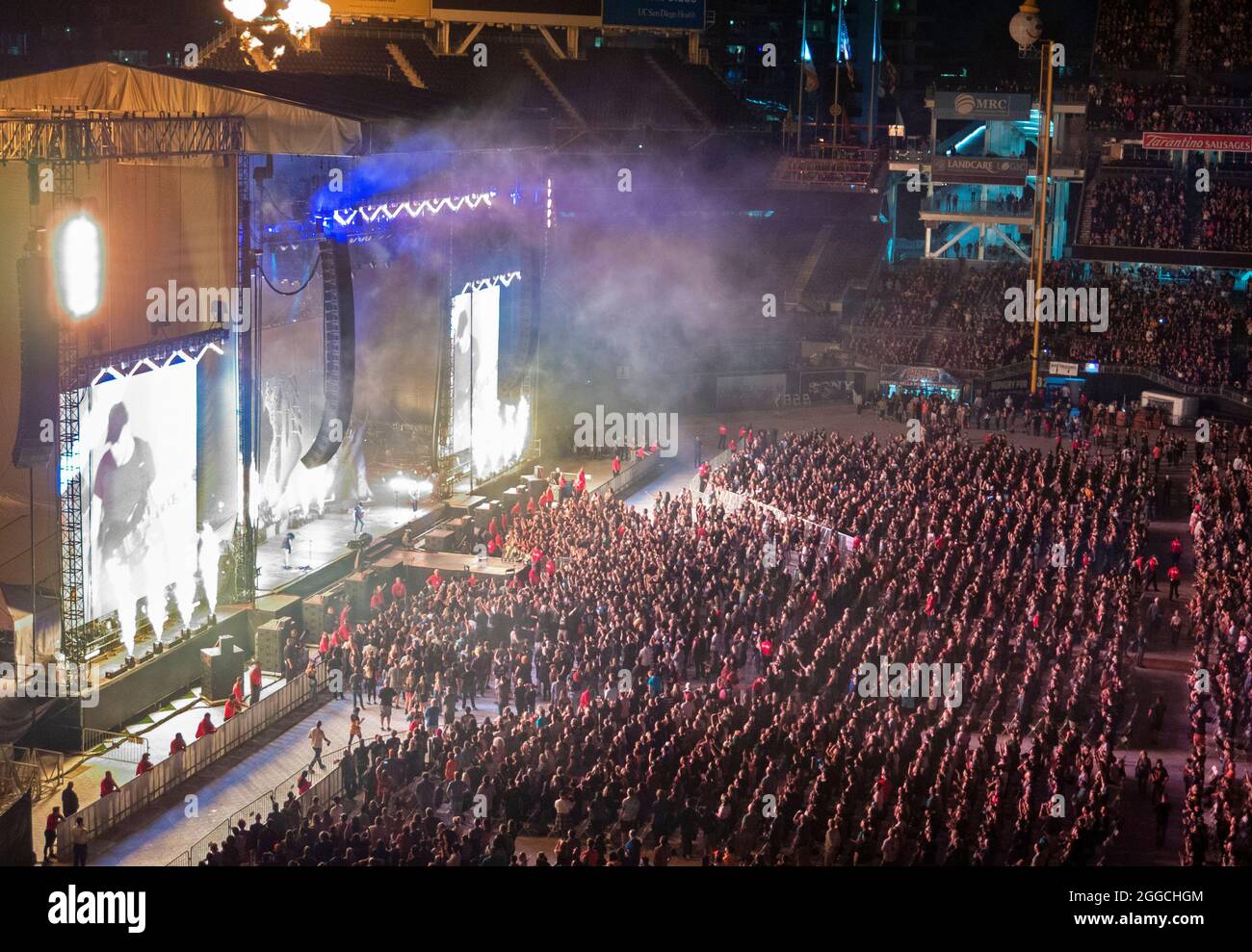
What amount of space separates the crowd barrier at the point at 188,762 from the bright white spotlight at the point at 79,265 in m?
5.94

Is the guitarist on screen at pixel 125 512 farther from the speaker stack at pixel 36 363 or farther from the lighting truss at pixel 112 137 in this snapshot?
the lighting truss at pixel 112 137

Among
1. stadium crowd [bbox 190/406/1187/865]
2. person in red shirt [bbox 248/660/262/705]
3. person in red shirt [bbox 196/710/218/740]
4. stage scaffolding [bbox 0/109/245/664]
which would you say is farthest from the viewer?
person in red shirt [bbox 248/660/262/705]

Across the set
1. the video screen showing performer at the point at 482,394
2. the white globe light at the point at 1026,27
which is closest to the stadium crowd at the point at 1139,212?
the white globe light at the point at 1026,27

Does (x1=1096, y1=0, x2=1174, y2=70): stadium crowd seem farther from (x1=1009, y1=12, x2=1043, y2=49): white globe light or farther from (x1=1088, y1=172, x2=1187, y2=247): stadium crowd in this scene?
(x1=1009, y1=12, x2=1043, y2=49): white globe light

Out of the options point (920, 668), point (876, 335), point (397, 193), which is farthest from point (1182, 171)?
point (920, 668)

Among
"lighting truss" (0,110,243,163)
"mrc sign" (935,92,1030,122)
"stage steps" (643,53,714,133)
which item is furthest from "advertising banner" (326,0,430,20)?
"lighting truss" (0,110,243,163)

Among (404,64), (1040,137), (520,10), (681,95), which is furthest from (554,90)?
(1040,137)

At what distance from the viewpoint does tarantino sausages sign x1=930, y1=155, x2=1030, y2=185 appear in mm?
45969

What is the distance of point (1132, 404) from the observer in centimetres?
3941

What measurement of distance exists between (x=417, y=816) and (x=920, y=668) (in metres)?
7.72

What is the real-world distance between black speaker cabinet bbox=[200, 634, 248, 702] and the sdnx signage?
2998 cm

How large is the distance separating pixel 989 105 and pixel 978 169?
208 centimetres

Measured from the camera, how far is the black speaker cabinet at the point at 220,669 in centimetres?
2212
